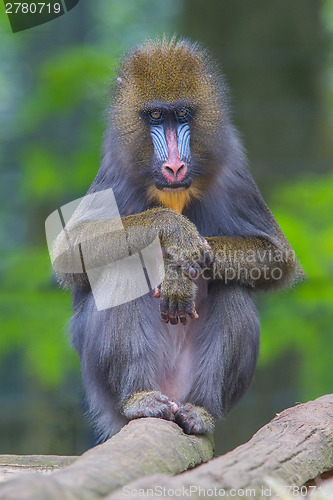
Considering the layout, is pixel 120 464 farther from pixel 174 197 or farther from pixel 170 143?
pixel 174 197

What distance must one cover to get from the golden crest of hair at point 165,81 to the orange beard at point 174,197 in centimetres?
42

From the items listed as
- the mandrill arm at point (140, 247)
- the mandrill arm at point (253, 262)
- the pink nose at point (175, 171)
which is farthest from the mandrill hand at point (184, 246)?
the pink nose at point (175, 171)

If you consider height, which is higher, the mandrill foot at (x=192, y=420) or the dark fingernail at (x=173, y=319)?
the dark fingernail at (x=173, y=319)

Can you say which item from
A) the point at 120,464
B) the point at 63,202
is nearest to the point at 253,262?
the point at 120,464

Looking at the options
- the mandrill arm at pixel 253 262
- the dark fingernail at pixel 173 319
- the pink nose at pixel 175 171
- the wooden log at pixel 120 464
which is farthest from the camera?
the mandrill arm at pixel 253 262

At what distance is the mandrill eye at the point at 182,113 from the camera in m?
4.50

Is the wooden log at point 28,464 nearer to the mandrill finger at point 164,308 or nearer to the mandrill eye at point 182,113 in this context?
the mandrill finger at point 164,308

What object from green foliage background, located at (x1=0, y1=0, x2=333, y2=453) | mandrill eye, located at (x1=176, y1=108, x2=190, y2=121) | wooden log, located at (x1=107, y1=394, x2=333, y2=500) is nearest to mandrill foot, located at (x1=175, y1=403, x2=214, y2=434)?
wooden log, located at (x1=107, y1=394, x2=333, y2=500)

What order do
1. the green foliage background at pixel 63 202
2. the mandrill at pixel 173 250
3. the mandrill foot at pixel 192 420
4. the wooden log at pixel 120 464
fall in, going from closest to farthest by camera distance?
the wooden log at pixel 120 464, the mandrill foot at pixel 192 420, the mandrill at pixel 173 250, the green foliage background at pixel 63 202

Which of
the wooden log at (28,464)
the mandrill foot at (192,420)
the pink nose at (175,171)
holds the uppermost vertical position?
the pink nose at (175,171)

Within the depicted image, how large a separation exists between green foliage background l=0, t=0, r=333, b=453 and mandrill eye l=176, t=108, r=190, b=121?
2251 mm

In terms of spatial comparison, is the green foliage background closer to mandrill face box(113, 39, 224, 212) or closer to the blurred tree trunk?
the blurred tree trunk

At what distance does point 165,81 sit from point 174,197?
2.34 feet

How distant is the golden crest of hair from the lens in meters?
4.55
